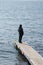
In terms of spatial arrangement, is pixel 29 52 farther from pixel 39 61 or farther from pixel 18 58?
pixel 39 61

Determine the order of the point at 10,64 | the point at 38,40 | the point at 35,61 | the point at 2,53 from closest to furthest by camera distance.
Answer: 1. the point at 35,61
2. the point at 10,64
3. the point at 2,53
4. the point at 38,40

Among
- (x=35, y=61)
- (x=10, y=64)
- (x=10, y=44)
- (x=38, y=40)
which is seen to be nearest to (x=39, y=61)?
(x=35, y=61)

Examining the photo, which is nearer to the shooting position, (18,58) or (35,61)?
(35,61)

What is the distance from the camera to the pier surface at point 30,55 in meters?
22.4

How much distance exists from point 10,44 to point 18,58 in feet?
21.1

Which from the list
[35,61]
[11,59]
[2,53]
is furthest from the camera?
[2,53]

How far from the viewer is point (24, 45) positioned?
92.5 ft

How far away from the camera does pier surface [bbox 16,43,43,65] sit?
22394mm

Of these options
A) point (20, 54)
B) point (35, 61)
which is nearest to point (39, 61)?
point (35, 61)

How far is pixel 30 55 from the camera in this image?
24266mm

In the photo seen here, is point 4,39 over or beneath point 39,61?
beneath

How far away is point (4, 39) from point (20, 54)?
369 inches

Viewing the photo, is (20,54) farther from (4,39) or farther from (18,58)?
(4,39)

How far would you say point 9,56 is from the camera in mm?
26781
